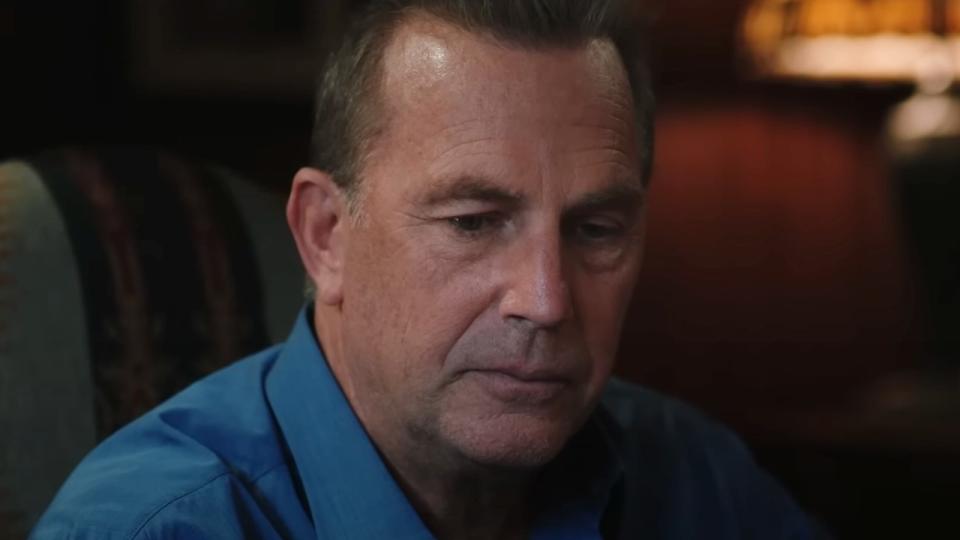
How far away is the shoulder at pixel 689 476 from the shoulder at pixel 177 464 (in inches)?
14.4

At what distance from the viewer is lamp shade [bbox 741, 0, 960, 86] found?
9.86ft

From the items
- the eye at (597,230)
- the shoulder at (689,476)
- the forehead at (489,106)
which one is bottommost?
the shoulder at (689,476)

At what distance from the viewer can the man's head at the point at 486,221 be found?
1196 millimetres

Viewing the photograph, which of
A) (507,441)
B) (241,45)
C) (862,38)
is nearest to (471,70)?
(507,441)

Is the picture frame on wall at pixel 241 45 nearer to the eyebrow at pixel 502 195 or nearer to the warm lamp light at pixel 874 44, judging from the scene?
the warm lamp light at pixel 874 44

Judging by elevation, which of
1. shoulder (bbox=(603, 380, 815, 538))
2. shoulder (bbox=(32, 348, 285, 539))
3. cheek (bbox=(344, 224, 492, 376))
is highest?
cheek (bbox=(344, 224, 492, 376))

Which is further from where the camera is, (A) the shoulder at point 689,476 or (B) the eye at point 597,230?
(A) the shoulder at point 689,476

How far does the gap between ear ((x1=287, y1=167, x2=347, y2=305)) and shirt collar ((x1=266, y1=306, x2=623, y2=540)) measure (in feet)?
0.17

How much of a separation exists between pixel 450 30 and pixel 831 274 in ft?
8.37

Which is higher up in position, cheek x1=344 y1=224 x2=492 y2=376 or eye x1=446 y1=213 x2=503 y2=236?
eye x1=446 y1=213 x2=503 y2=236

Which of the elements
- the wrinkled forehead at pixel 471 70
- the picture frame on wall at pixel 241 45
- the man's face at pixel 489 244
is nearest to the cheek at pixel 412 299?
the man's face at pixel 489 244

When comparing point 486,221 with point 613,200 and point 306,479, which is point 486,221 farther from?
point 306,479

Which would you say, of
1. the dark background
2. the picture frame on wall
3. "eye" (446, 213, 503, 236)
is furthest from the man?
the picture frame on wall

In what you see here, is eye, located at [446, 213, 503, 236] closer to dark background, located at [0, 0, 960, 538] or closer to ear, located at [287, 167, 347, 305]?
ear, located at [287, 167, 347, 305]
